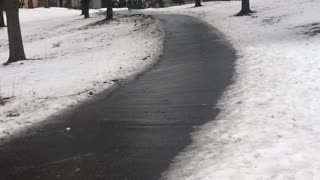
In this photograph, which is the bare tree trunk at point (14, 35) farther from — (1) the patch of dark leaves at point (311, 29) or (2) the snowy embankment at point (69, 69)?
(1) the patch of dark leaves at point (311, 29)

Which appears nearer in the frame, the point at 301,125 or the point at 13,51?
the point at 301,125

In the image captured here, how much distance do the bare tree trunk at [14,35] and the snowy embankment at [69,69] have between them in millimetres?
539

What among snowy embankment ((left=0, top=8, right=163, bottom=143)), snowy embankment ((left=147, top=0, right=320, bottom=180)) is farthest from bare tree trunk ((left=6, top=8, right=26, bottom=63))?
snowy embankment ((left=147, top=0, right=320, bottom=180))

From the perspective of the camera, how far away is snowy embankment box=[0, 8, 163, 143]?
1084 centimetres

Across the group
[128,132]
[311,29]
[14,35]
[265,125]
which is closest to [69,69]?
[14,35]

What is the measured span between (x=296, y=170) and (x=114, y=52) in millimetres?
13207

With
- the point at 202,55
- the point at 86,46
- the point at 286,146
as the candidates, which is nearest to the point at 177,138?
the point at 286,146

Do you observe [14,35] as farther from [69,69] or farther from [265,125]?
[265,125]

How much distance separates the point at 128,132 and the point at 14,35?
38.0ft

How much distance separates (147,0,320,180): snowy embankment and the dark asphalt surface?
35 cm

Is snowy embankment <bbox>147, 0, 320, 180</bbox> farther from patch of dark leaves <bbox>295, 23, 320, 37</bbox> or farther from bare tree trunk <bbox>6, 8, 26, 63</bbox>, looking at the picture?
bare tree trunk <bbox>6, 8, 26, 63</bbox>

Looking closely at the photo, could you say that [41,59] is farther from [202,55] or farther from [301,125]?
[301,125]

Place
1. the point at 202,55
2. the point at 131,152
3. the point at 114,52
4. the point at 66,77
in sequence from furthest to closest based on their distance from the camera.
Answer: the point at 114,52 → the point at 202,55 → the point at 66,77 → the point at 131,152

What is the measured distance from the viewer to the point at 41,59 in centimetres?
1966
